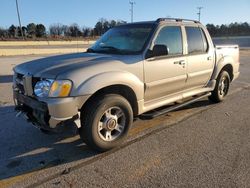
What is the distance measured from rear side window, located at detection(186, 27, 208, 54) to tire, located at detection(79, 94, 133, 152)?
2.07 metres

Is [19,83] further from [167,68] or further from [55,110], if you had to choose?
[167,68]

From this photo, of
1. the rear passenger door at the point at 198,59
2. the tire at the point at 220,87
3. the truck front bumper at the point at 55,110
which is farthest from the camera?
the tire at the point at 220,87

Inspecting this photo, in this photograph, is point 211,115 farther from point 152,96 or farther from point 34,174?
point 34,174

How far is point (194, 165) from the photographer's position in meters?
3.70

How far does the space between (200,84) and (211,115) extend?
690 mm

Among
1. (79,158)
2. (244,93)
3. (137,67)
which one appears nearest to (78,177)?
(79,158)

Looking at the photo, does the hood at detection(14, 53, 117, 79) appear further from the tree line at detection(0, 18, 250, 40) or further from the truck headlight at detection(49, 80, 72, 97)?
the tree line at detection(0, 18, 250, 40)

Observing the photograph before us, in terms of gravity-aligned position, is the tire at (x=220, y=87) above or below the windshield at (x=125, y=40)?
below

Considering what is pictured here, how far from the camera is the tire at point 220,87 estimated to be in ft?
21.9

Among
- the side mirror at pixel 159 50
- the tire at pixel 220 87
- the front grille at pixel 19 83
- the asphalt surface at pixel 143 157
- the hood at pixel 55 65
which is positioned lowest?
the asphalt surface at pixel 143 157

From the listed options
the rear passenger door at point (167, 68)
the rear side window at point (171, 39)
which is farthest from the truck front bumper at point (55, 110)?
the rear side window at point (171, 39)

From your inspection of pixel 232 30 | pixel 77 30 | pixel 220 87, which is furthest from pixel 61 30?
pixel 220 87

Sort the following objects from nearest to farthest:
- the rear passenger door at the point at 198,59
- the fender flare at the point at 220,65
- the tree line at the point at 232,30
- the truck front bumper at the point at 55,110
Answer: the truck front bumper at the point at 55,110, the rear passenger door at the point at 198,59, the fender flare at the point at 220,65, the tree line at the point at 232,30

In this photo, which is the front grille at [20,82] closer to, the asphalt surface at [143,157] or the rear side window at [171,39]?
the asphalt surface at [143,157]
